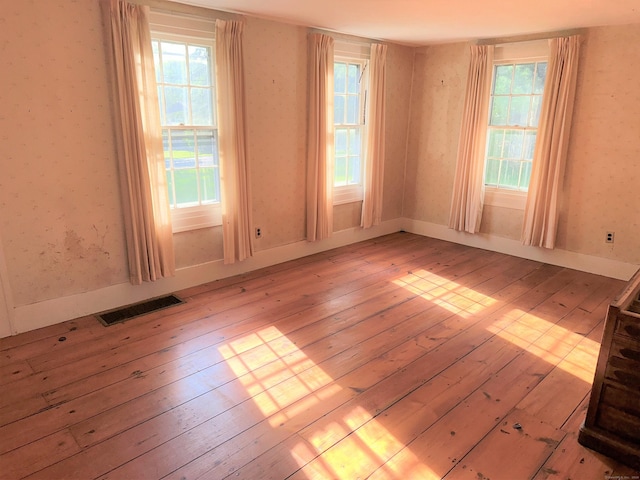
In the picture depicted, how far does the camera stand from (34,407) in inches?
94.9

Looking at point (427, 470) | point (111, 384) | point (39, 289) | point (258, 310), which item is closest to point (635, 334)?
point (427, 470)

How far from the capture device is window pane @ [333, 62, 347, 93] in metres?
4.91

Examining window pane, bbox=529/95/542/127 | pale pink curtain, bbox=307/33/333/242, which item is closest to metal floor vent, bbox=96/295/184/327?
pale pink curtain, bbox=307/33/333/242

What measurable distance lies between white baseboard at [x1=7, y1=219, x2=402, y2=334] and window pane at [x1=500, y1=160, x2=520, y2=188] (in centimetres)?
198

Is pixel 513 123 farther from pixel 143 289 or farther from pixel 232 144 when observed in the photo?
pixel 143 289

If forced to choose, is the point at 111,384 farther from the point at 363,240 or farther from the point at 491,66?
the point at 491,66

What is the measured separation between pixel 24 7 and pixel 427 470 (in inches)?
146

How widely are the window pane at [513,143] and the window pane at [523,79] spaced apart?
0.45 m

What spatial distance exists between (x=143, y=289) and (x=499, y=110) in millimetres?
4331

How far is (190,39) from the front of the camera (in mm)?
3652

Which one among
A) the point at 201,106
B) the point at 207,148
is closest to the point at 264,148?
the point at 207,148

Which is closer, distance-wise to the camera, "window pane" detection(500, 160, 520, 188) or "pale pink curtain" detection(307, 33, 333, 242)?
"pale pink curtain" detection(307, 33, 333, 242)

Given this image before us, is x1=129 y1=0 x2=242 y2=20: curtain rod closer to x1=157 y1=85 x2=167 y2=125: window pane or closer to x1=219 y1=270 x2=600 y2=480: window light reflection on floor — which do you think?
x1=157 y1=85 x2=167 y2=125: window pane

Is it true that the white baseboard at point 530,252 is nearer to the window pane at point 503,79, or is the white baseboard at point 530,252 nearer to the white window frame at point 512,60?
the white window frame at point 512,60
